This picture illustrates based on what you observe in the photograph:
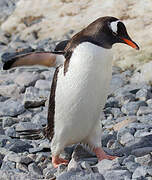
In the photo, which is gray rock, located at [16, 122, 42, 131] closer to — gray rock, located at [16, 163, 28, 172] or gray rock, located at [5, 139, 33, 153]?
gray rock, located at [5, 139, 33, 153]

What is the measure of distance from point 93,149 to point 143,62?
2.97 m

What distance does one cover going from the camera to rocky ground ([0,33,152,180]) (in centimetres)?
379

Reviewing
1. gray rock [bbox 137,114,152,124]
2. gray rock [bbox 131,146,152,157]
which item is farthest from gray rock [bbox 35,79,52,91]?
gray rock [bbox 131,146,152,157]

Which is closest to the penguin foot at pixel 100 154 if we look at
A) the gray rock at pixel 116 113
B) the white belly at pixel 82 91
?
the white belly at pixel 82 91

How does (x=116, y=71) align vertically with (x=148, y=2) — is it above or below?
below

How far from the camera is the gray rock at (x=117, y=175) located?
11.7ft

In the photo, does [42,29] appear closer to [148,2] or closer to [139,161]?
[148,2]

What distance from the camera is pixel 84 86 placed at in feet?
12.8

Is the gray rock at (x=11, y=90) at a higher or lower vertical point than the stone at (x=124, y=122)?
lower

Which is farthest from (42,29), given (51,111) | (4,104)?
(51,111)

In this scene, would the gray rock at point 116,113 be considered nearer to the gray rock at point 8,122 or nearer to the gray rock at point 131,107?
the gray rock at point 131,107

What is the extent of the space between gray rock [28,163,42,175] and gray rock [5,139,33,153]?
420 mm

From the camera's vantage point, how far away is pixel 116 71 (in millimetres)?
7008

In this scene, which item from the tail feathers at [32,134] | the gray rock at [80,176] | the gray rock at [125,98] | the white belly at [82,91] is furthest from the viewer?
the gray rock at [125,98]
